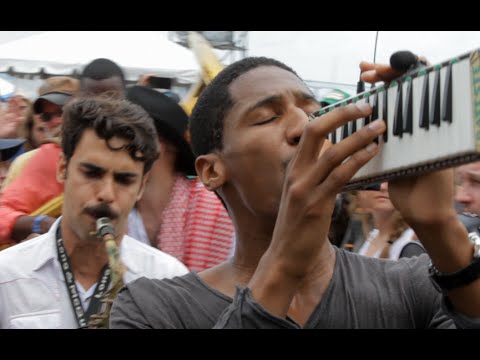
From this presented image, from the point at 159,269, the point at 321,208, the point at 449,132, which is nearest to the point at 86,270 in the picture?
the point at 159,269

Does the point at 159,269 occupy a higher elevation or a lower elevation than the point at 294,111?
lower

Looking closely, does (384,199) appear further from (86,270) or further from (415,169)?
(415,169)

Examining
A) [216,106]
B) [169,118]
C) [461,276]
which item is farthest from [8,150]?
[461,276]

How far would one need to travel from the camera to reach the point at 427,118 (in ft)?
4.79

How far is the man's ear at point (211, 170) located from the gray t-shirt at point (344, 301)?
272 mm

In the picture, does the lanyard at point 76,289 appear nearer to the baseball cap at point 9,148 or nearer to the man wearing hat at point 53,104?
the man wearing hat at point 53,104

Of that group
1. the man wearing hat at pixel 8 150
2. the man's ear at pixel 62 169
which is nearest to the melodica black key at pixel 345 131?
the man's ear at pixel 62 169

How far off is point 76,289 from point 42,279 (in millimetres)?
117

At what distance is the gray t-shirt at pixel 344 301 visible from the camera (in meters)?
1.87

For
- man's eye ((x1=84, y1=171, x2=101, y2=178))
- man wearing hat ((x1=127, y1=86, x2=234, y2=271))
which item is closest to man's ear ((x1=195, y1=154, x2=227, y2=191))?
man's eye ((x1=84, y1=171, x2=101, y2=178))

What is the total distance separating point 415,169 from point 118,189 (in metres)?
1.62

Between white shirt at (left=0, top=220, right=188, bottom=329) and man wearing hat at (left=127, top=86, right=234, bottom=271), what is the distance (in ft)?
1.51

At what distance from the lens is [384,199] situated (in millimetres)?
4336

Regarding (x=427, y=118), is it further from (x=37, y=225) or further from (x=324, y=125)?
(x=37, y=225)
